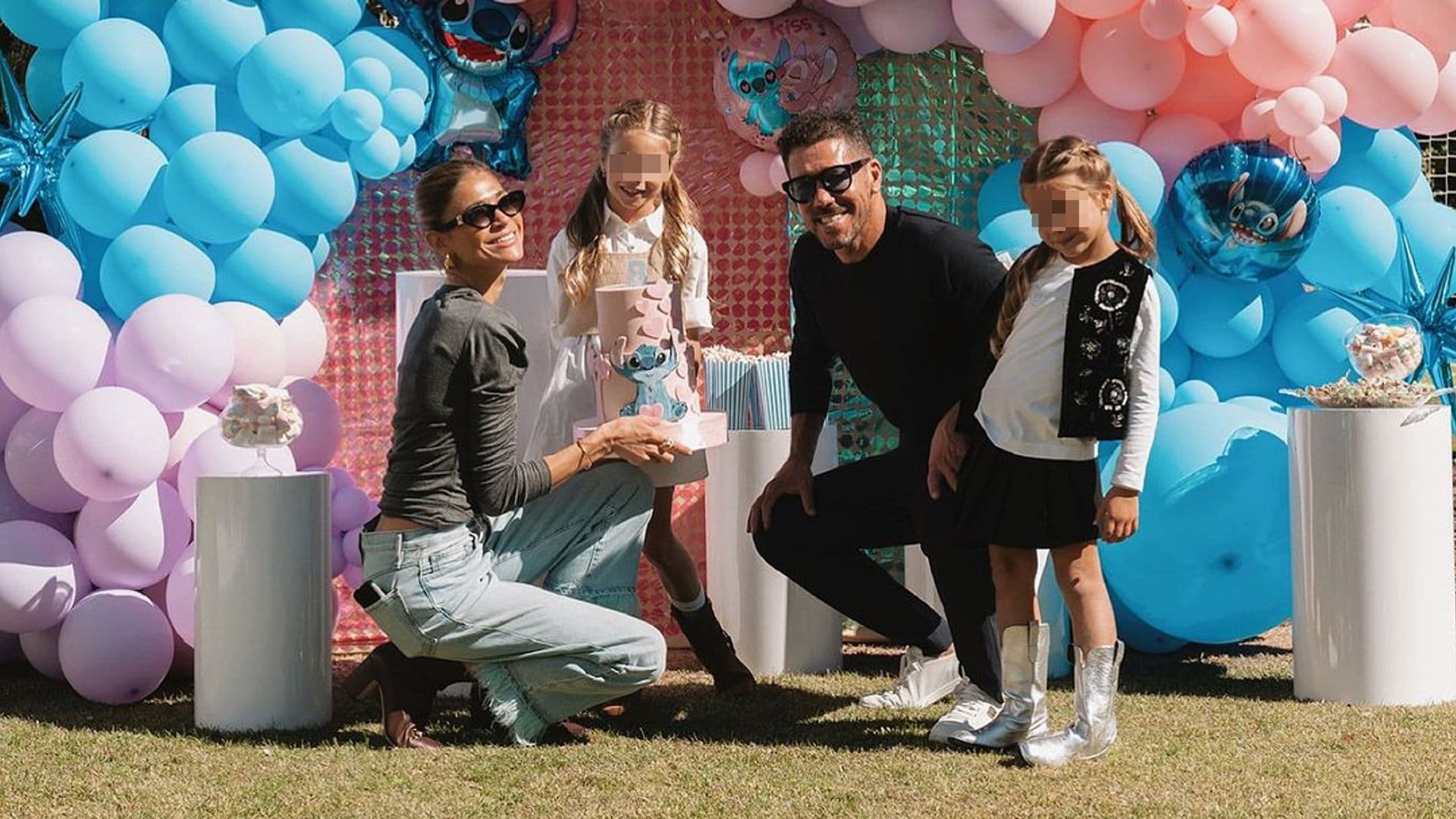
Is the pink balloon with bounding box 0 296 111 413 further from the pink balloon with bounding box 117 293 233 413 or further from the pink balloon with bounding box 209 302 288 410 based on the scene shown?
the pink balloon with bounding box 209 302 288 410

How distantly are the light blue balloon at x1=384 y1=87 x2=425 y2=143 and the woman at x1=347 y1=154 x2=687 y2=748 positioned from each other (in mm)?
1120

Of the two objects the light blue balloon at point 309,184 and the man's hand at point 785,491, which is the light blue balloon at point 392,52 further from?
the man's hand at point 785,491

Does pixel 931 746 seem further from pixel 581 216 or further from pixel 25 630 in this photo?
pixel 25 630

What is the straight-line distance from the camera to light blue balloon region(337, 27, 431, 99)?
5402mm

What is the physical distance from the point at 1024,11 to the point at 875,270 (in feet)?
4.01

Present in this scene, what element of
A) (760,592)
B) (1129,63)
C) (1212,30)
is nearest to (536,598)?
(760,592)

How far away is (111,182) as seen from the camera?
192 inches

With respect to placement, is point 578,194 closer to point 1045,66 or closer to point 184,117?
point 184,117

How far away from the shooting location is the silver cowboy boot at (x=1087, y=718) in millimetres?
4086

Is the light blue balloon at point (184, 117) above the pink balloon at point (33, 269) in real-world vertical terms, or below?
above

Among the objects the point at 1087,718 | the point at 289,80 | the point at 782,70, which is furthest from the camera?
the point at 782,70

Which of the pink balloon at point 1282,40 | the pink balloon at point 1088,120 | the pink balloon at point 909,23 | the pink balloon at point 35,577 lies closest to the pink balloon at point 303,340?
the pink balloon at point 35,577

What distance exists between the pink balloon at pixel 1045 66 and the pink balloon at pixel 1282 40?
1.54 feet

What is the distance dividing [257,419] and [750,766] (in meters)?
1.62
